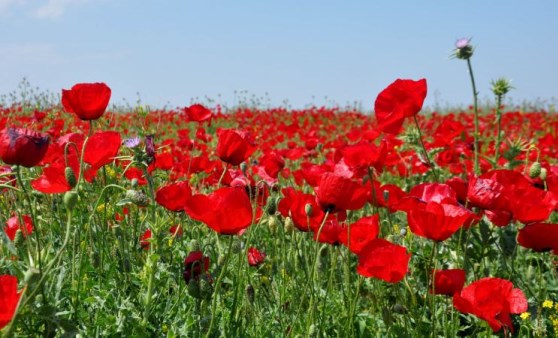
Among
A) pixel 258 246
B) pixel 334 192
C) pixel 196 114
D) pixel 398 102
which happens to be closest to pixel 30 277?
pixel 334 192

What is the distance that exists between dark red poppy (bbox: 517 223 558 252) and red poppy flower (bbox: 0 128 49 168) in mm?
1403

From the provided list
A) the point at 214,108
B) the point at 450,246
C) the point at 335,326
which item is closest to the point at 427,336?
the point at 335,326

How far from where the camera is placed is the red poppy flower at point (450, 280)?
1.59 meters

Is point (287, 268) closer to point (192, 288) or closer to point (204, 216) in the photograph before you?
point (192, 288)

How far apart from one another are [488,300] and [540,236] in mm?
435

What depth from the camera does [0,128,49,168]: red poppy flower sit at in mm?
1333

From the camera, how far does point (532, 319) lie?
2230 mm

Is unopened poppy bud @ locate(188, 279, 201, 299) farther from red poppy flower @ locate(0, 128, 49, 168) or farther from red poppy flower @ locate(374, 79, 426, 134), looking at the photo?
red poppy flower @ locate(374, 79, 426, 134)

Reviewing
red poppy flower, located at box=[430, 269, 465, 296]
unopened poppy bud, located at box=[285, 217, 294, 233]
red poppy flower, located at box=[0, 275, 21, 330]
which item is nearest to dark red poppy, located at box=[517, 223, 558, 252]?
red poppy flower, located at box=[430, 269, 465, 296]

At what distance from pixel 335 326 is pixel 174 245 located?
73 centimetres

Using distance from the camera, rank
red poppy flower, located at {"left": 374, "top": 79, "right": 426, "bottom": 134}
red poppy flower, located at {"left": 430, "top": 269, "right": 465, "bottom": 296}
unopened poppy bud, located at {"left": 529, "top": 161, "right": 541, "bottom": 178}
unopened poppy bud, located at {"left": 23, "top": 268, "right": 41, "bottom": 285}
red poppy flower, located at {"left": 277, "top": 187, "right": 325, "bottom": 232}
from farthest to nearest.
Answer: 1. unopened poppy bud, located at {"left": 529, "top": 161, "right": 541, "bottom": 178}
2. red poppy flower, located at {"left": 374, "top": 79, "right": 426, "bottom": 134}
3. red poppy flower, located at {"left": 277, "top": 187, "right": 325, "bottom": 232}
4. red poppy flower, located at {"left": 430, "top": 269, "right": 465, "bottom": 296}
5. unopened poppy bud, located at {"left": 23, "top": 268, "right": 41, "bottom": 285}

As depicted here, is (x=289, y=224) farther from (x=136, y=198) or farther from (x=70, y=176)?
(x=70, y=176)

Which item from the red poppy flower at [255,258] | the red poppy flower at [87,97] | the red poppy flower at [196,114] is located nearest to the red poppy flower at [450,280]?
the red poppy flower at [255,258]

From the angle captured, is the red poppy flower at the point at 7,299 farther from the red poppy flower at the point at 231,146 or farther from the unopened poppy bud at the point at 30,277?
the red poppy flower at the point at 231,146
